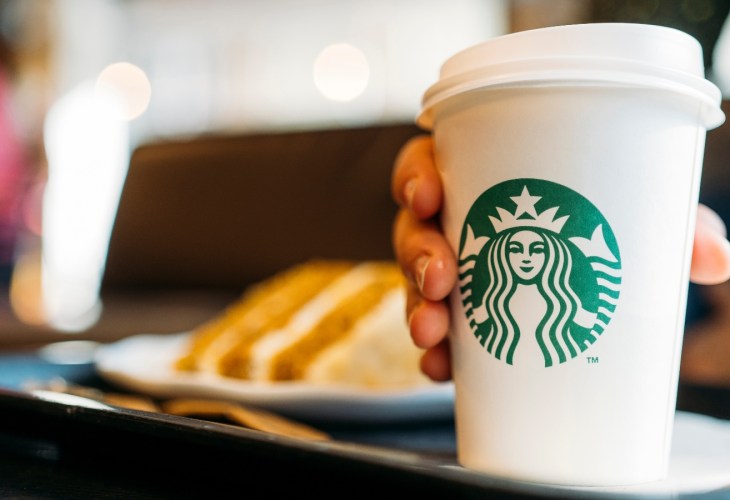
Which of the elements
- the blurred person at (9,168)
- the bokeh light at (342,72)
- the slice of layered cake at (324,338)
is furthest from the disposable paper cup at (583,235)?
the bokeh light at (342,72)

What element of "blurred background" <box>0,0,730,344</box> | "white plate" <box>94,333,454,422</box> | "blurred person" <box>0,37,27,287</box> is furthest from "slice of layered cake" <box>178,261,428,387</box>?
"blurred person" <box>0,37,27,287</box>

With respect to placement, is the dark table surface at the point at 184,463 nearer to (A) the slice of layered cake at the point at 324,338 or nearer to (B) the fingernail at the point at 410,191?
(B) the fingernail at the point at 410,191

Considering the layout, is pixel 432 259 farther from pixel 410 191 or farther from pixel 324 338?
pixel 324 338

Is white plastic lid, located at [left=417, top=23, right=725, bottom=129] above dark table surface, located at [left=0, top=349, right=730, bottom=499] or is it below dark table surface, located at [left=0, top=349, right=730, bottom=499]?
above

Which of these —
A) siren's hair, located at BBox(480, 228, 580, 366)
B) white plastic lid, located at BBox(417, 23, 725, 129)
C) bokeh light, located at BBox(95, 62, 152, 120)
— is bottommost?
siren's hair, located at BBox(480, 228, 580, 366)

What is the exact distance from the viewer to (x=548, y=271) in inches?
17.2

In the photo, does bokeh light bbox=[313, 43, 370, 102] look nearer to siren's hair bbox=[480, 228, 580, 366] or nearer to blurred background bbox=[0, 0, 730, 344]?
blurred background bbox=[0, 0, 730, 344]

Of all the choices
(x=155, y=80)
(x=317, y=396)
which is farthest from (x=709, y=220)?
(x=155, y=80)

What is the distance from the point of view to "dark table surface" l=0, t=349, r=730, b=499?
1.12 feet

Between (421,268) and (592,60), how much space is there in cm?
18

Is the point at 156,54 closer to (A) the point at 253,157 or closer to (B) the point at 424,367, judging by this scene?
(A) the point at 253,157

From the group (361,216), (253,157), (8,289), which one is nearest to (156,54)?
(8,289)

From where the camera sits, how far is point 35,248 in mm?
5746

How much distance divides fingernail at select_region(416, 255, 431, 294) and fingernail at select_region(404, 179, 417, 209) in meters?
0.05
